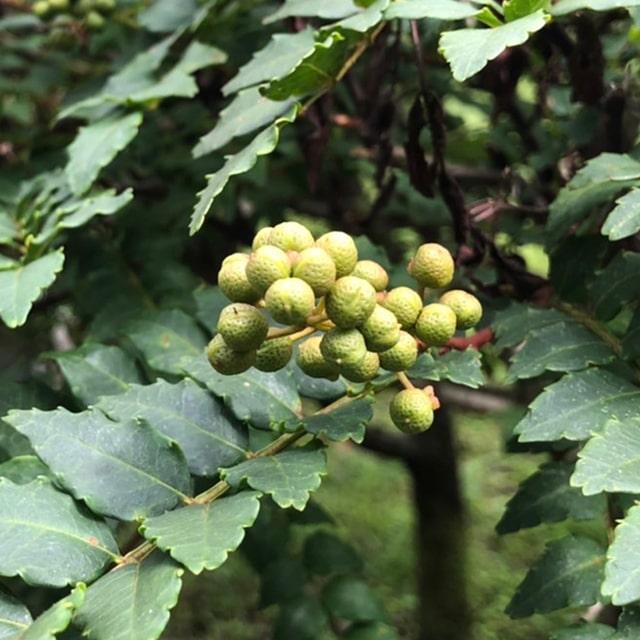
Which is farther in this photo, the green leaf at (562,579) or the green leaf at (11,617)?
the green leaf at (562,579)

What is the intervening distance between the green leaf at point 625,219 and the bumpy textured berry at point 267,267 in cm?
25

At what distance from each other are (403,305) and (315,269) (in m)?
0.10

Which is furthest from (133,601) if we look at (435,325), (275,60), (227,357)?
(275,60)

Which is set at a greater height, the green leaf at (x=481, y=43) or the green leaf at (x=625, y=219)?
the green leaf at (x=481, y=43)

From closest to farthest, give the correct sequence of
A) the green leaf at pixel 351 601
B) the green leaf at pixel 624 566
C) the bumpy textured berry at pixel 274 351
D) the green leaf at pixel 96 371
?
the green leaf at pixel 624 566 → the bumpy textured berry at pixel 274 351 → the green leaf at pixel 96 371 → the green leaf at pixel 351 601

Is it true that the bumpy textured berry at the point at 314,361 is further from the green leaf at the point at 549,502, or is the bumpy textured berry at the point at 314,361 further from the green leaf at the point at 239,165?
the green leaf at the point at 549,502

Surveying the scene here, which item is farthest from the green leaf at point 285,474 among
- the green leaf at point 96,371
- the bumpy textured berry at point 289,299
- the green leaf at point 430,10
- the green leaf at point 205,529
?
the green leaf at point 430,10

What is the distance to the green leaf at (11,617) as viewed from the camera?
569mm

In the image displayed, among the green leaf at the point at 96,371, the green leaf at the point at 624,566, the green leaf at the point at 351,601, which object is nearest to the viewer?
the green leaf at the point at 624,566

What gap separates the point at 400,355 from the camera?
0.61 metres

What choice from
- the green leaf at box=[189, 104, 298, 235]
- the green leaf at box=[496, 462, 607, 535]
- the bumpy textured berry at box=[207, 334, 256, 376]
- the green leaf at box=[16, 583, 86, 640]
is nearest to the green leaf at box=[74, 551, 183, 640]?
the green leaf at box=[16, 583, 86, 640]

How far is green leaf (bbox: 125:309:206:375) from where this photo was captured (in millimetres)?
873

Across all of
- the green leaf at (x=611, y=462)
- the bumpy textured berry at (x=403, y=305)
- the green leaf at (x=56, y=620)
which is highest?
the bumpy textured berry at (x=403, y=305)

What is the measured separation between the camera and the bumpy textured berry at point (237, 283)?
0.59m
